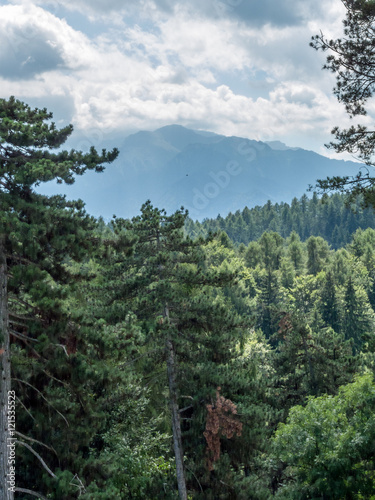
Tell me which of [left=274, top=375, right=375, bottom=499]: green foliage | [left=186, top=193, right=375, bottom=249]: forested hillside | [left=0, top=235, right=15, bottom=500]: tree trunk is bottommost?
[left=274, top=375, right=375, bottom=499]: green foliage

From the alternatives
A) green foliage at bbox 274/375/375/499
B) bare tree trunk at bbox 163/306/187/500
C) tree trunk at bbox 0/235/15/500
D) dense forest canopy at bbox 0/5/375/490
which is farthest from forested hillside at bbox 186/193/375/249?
tree trunk at bbox 0/235/15/500

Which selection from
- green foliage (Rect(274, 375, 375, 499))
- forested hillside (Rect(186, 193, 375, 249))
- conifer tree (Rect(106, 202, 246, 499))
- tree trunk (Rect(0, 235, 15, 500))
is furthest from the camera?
forested hillside (Rect(186, 193, 375, 249))

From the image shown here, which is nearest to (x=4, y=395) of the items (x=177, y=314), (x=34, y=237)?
(x=34, y=237)

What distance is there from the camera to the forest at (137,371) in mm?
8578

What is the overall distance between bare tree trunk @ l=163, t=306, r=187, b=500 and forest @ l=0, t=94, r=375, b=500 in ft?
0.13

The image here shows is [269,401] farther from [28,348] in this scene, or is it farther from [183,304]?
[28,348]

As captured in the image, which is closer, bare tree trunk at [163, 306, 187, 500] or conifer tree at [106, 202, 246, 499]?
bare tree trunk at [163, 306, 187, 500]

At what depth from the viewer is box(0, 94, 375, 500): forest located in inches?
338

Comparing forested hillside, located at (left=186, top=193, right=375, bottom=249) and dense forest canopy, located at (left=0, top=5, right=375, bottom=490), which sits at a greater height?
forested hillside, located at (left=186, top=193, right=375, bottom=249)

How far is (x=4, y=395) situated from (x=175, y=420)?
21.9 ft

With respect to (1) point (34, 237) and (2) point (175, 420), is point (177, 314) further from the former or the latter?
(1) point (34, 237)

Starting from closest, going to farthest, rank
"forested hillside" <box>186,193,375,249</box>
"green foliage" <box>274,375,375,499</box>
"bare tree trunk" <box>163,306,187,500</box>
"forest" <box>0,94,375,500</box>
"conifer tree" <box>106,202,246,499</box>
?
"forest" <box>0,94,375,500</box>
"green foliage" <box>274,375,375,499</box>
"bare tree trunk" <box>163,306,187,500</box>
"conifer tree" <box>106,202,246,499</box>
"forested hillside" <box>186,193,375,249</box>

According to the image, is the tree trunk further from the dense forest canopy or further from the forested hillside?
the forested hillside

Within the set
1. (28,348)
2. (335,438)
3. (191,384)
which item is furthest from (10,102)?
(335,438)
